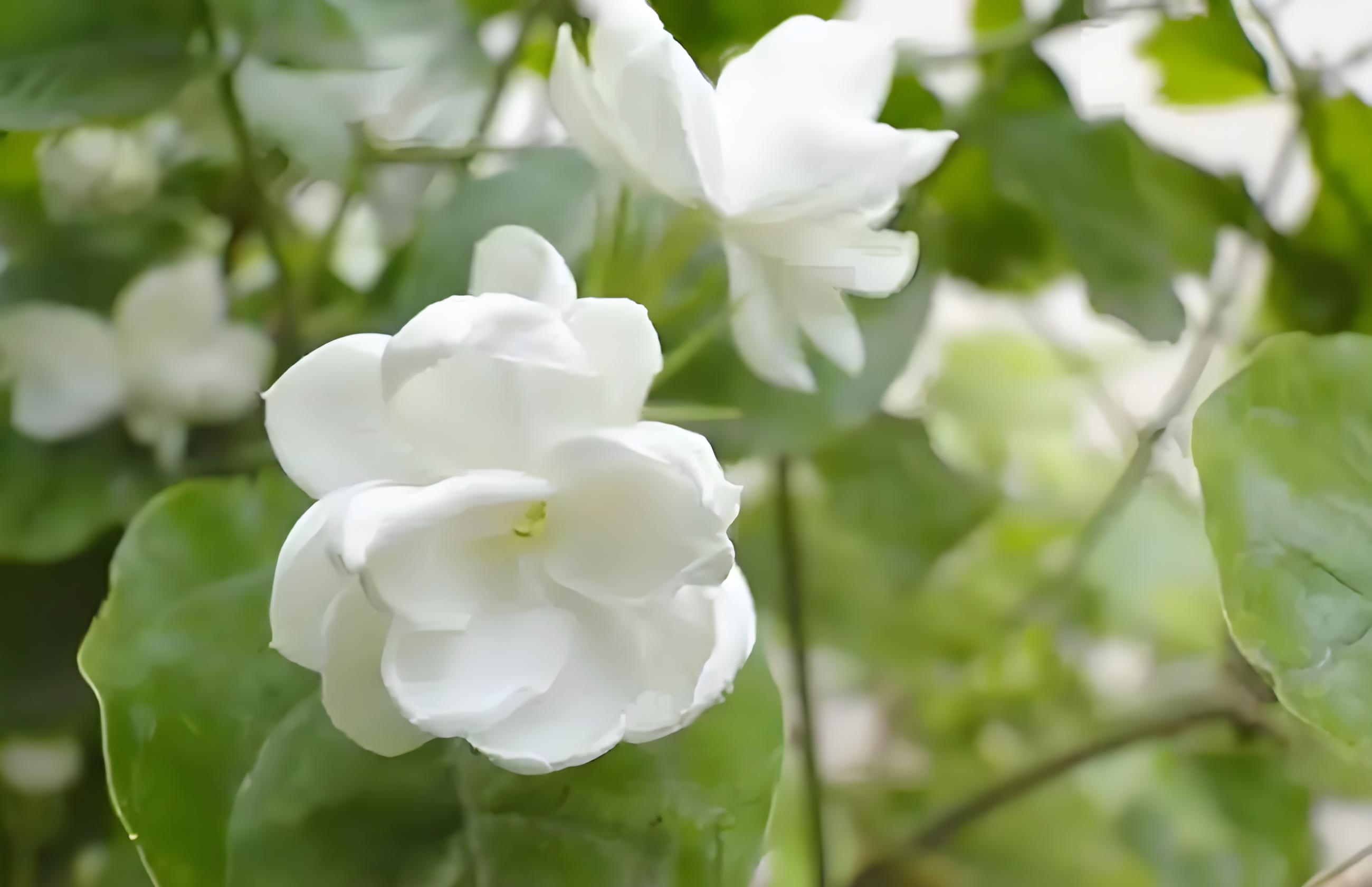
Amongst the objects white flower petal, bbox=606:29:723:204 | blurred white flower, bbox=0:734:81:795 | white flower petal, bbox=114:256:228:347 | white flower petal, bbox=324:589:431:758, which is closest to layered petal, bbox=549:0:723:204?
white flower petal, bbox=606:29:723:204

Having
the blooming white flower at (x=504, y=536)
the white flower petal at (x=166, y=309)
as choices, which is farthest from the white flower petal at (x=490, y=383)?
the white flower petal at (x=166, y=309)

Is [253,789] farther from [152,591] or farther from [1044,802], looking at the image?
[1044,802]

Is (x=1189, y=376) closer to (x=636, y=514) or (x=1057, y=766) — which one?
(x=1057, y=766)

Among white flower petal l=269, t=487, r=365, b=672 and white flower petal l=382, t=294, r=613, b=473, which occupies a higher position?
white flower petal l=382, t=294, r=613, b=473

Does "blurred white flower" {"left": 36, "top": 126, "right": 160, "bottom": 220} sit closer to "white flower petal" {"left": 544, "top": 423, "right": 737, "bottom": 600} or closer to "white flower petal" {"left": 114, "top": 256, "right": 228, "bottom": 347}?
"white flower petal" {"left": 114, "top": 256, "right": 228, "bottom": 347}

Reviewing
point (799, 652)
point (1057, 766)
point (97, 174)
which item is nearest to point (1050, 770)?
point (1057, 766)

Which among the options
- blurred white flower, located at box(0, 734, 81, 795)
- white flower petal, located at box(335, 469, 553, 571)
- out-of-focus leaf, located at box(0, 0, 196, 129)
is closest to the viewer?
white flower petal, located at box(335, 469, 553, 571)
